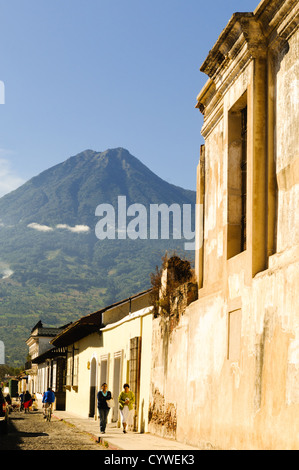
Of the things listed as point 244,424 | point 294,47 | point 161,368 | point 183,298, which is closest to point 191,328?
point 183,298

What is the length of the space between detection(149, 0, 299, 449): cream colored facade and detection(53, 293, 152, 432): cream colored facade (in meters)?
3.87

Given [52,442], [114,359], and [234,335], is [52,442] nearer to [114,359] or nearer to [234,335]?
[234,335]

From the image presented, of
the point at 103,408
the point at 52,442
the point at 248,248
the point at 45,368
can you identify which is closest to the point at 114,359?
the point at 103,408

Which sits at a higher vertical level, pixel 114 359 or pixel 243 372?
pixel 243 372

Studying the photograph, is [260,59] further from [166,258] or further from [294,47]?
[166,258]

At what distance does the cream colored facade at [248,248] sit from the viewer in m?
9.44

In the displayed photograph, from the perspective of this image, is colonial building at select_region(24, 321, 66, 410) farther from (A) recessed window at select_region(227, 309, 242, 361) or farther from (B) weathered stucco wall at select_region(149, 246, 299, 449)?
(A) recessed window at select_region(227, 309, 242, 361)

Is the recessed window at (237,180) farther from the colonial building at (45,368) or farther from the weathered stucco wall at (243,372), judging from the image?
the colonial building at (45,368)

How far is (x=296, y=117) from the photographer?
32.0 ft

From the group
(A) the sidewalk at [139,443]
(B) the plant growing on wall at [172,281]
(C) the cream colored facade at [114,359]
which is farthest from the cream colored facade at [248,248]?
(C) the cream colored facade at [114,359]

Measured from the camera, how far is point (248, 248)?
35.9 feet

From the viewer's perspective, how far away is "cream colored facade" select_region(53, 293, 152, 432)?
18.4 m

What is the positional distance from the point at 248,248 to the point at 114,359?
1257 cm

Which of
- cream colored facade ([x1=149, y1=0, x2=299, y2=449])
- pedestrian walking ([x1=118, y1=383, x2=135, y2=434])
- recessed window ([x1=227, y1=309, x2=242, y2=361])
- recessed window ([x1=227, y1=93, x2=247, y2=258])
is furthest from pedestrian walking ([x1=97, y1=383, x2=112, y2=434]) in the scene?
recessed window ([x1=227, y1=93, x2=247, y2=258])
